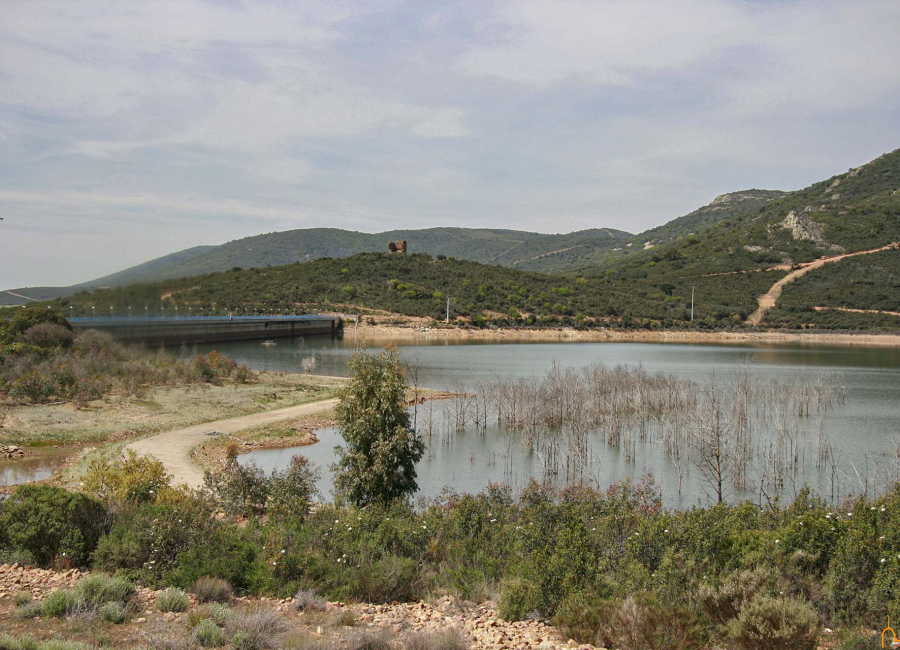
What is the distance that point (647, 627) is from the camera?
23.7ft

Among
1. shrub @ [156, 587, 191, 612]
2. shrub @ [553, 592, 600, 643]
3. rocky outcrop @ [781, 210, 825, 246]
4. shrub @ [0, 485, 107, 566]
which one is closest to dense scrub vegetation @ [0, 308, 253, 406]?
shrub @ [0, 485, 107, 566]

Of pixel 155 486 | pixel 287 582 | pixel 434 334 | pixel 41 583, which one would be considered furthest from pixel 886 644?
pixel 434 334

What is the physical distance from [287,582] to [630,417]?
22.5 meters

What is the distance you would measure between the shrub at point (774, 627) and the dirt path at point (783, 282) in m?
102

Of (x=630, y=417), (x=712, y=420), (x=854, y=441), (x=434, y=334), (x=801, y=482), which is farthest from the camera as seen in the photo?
(x=434, y=334)

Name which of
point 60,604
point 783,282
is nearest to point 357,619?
point 60,604

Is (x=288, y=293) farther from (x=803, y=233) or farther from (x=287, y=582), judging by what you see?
(x=287, y=582)

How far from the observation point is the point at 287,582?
30.8 feet

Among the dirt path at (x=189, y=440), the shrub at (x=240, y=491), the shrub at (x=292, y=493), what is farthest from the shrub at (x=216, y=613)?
the dirt path at (x=189, y=440)

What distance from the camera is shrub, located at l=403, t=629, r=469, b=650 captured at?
265 inches

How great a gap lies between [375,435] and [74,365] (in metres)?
26.5

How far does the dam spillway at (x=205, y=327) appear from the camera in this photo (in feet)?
153

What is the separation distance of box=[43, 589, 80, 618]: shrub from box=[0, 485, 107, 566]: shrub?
88.6 inches

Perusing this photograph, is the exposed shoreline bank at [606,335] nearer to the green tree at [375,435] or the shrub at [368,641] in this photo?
the green tree at [375,435]
